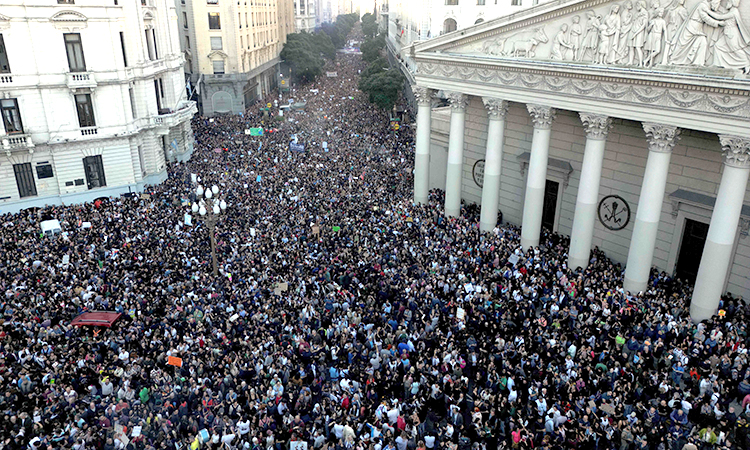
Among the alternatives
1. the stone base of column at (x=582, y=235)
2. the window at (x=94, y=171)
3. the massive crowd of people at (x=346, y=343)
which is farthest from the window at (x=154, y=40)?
the stone base of column at (x=582, y=235)

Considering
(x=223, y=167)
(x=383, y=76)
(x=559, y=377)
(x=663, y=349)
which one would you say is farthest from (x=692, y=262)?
(x=383, y=76)

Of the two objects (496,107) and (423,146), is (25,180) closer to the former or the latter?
(423,146)

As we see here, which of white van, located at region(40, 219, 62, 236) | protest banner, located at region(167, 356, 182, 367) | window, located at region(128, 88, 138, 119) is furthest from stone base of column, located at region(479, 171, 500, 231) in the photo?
window, located at region(128, 88, 138, 119)

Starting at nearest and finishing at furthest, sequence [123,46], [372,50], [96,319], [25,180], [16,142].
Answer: [96,319]
[16,142]
[25,180]
[123,46]
[372,50]

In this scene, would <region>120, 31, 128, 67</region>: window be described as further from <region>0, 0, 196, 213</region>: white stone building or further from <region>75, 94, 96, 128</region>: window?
<region>75, 94, 96, 128</region>: window

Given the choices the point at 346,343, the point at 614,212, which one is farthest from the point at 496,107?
the point at 346,343
